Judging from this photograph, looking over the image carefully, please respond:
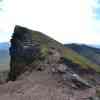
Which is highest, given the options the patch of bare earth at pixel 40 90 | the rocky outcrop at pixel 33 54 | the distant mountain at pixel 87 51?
the rocky outcrop at pixel 33 54

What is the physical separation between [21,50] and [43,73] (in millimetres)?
16243

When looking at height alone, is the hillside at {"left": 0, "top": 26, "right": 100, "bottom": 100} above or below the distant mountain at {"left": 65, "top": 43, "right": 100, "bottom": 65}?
above

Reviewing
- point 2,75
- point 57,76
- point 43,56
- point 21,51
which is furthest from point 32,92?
point 2,75

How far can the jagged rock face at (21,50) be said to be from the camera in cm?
7581

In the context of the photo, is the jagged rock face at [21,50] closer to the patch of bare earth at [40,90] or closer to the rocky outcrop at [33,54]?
the rocky outcrop at [33,54]

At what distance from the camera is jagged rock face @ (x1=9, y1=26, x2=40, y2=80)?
7581 cm

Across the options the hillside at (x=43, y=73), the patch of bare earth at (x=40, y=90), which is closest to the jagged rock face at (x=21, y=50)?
the hillside at (x=43, y=73)

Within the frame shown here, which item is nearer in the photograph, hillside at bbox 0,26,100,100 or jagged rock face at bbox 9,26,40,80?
hillside at bbox 0,26,100,100

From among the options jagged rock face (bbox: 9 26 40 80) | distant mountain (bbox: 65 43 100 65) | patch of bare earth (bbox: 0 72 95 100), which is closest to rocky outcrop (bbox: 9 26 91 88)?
jagged rock face (bbox: 9 26 40 80)

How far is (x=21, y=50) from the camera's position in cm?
7788

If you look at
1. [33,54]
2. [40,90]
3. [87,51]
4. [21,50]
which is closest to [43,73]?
[40,90]

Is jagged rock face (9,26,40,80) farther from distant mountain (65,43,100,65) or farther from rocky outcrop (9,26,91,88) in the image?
distant mountain (65,43,100,65)

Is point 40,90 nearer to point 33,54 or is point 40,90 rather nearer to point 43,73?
point 43,73

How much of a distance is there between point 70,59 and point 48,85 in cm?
1758
